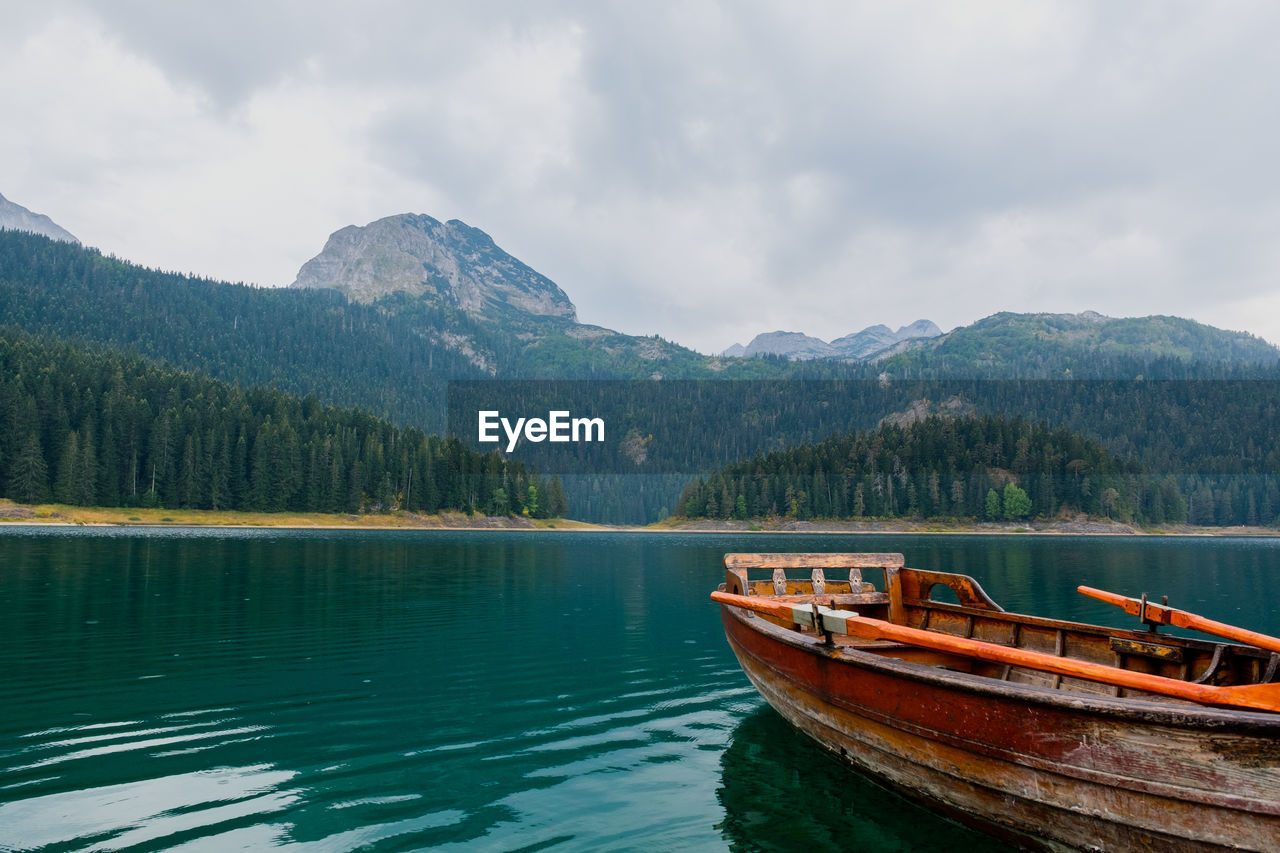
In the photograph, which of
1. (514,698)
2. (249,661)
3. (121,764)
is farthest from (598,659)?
(121,764)

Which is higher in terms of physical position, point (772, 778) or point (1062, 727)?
point (1062, 727)

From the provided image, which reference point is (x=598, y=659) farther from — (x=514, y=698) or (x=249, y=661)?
(x=249, y=661)

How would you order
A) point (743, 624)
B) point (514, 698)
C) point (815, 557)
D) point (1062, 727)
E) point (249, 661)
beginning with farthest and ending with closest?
point (249, 661) < point (815, 557) < point (514, 698) < point (743, 624) < point (1062, 727)

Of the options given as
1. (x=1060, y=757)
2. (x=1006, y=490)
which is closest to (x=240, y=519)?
Result: (x=1060, y=757)

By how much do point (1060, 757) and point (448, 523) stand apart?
560 feet

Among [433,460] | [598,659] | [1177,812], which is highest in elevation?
[433,460]

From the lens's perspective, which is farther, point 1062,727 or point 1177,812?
point 1062,727

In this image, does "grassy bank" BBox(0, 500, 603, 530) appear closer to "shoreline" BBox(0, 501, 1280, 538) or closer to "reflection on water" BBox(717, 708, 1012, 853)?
"shoreline" BBox(0, 501, 1280, 538)

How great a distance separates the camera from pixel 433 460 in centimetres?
17475

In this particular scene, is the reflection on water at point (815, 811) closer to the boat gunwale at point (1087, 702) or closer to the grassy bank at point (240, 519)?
the boat gunwale at point (1087, 702)

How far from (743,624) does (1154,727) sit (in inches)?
354

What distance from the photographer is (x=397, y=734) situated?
15070mm

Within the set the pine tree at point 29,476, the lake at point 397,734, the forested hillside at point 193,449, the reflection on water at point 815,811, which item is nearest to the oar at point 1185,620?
the reflection on water at point 815,811

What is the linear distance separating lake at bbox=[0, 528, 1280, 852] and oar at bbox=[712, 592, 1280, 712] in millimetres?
2996
